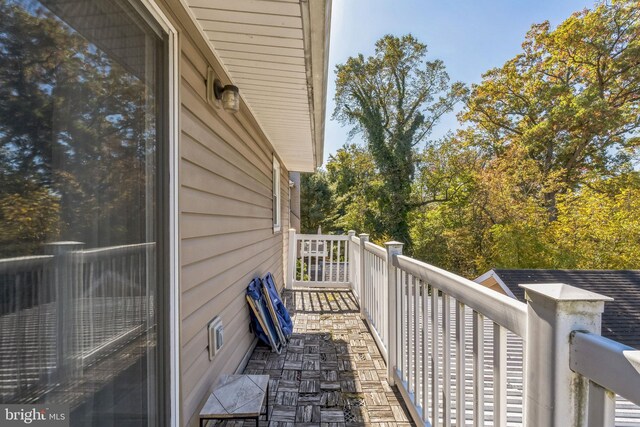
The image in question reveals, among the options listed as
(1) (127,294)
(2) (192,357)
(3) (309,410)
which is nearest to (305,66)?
(1) (127,294)

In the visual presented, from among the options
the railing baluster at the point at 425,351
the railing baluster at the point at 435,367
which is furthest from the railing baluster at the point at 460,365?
the railing baluster at the point at 425,351

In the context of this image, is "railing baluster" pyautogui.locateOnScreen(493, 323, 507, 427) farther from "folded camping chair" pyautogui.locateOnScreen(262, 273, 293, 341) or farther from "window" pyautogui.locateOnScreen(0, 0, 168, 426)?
"folded camping chair" pyautogui.locateOnScreen(262, 273, 293, 341)

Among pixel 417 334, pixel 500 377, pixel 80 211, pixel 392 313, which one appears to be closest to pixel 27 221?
pixel 80 211

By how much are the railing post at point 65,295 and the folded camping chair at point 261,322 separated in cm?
215

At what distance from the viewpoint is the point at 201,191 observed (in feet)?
6.26

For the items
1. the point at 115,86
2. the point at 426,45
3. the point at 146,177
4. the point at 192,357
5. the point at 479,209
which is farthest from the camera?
the point at 426,45

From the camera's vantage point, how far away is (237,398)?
1830mm

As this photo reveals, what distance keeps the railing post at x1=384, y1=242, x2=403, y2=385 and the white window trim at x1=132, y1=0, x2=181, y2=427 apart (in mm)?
1456

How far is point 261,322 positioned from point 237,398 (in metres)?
1.24

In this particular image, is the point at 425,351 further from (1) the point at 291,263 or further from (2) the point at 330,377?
(1) the point at 291,263

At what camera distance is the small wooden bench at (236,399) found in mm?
1694

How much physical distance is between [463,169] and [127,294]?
13.6 metres

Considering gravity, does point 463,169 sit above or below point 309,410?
above

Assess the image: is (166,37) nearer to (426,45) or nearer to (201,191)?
(201,191)
